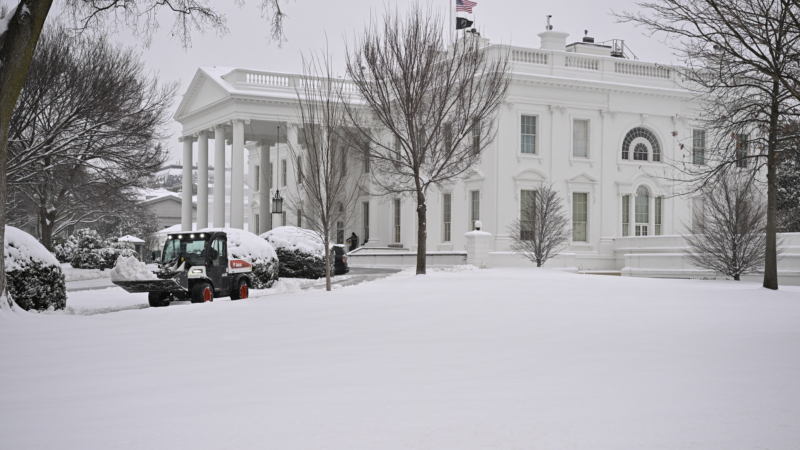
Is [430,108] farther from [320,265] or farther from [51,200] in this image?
[51,200]

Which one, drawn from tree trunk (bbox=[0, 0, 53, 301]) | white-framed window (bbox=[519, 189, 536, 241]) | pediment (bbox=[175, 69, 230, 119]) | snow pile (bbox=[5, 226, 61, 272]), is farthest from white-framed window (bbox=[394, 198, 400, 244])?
tree trunk (bbox=[0, 0, 53, 301])

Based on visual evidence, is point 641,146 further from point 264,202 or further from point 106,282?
point 106,282

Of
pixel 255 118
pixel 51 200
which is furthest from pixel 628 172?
pixel 51 200

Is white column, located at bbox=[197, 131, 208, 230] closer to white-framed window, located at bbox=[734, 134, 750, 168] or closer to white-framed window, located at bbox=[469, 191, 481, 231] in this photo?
white-framed window, located at bbox=[469, 191, 481, 231]

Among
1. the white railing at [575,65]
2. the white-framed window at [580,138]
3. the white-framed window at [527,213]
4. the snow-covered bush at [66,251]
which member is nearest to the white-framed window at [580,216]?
the white-framed window at [580,138]

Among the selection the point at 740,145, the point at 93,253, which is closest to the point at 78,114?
the point at 93,253

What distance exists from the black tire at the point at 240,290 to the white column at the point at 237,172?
26327 millimetres

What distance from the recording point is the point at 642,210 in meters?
43.6

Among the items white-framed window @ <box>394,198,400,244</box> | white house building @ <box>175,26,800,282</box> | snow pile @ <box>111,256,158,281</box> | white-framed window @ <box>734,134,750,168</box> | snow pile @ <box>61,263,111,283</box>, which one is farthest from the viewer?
white-framed window @ <box>394,198,400,244</box>

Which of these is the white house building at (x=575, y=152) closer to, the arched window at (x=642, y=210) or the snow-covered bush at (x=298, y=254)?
the arched window at (x=642, y=210)

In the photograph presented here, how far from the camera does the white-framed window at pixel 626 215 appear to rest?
43.1 metres

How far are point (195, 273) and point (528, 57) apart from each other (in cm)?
2693

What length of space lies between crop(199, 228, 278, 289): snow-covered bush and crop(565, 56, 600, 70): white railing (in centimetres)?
2466

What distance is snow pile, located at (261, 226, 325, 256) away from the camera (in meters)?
26.3
